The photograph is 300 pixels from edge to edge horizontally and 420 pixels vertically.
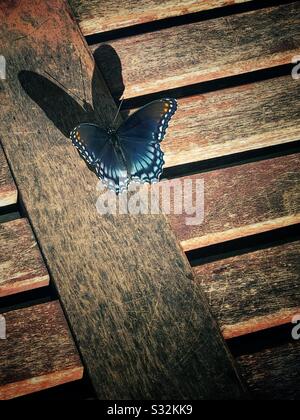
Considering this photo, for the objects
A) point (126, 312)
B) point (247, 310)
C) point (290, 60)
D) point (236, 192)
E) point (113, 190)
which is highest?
point (290, 60)

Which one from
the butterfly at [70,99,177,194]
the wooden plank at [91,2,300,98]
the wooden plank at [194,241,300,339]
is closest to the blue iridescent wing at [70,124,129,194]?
the butterfly at [70,99,177,194]

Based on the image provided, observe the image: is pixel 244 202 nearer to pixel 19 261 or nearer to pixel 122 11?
pixel 19 261

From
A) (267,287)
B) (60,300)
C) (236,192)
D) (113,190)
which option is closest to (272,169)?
(236,192)

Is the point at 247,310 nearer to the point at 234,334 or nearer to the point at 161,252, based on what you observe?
the point at 234,334

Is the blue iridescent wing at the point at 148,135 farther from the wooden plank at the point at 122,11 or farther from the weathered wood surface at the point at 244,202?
the wooden plank at the point at 122,11

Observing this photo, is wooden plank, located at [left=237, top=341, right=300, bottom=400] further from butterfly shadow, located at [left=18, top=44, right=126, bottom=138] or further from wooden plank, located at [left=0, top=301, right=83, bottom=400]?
butterfly shadow, located at [left=18, top=44, right=126, bottom=138]

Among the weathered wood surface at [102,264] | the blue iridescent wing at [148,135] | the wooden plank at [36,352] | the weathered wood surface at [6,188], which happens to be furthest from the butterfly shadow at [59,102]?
the wooden plank at [36,352]

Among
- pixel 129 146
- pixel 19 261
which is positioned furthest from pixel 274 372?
pixel 129 146
